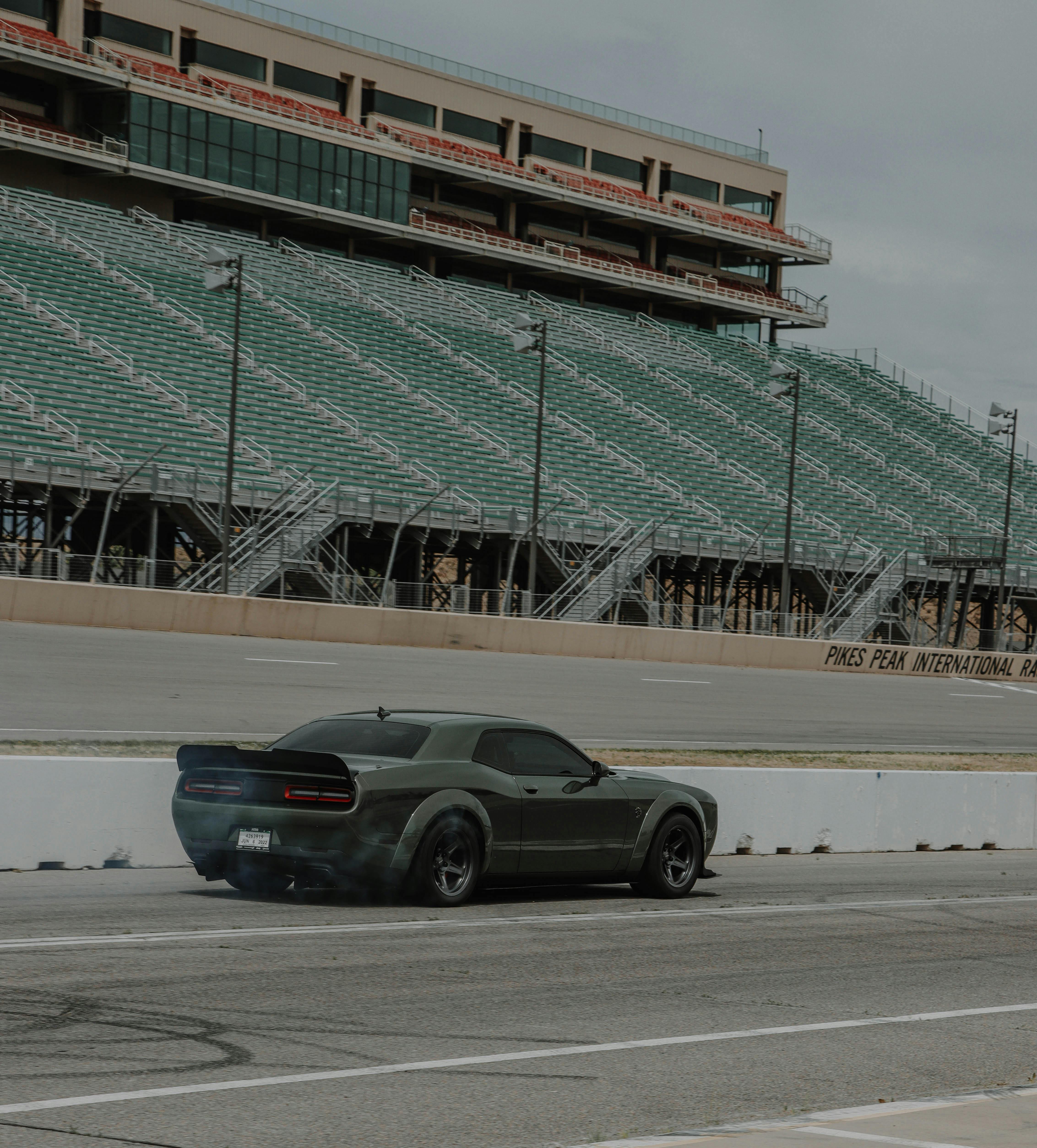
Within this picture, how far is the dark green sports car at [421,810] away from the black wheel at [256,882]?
0.6 inches

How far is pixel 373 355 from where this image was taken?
2089 inches

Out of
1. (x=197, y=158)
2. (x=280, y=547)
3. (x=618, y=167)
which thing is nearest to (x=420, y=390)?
(x=197, y=158)

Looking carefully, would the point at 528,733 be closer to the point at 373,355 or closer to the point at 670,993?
the point at 670,993

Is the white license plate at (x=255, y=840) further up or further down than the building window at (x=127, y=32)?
further down

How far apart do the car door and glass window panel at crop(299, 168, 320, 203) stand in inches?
2057

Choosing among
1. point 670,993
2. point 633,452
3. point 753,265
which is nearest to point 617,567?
point 633,452

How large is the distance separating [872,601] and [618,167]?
33.1m

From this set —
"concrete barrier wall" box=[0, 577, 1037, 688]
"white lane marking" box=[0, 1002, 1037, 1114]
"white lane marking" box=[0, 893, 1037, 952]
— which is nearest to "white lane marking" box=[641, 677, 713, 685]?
"concrete barrier wall" box=[0, 577, 1037, 688]

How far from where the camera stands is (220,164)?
58250mm

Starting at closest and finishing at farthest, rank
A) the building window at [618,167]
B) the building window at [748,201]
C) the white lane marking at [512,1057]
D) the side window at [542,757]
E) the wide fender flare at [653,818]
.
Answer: the white lane marking at [512,1057], the side window at [542,757], the wide fender flare at [653,818], the building window at [618,167], the building window at [748,201]

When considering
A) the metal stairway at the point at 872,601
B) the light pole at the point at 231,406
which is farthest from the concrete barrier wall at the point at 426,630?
the metal stairway at the point at 872,601

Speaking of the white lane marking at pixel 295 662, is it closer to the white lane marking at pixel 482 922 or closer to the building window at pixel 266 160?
the white lane marking at pixel 482 922

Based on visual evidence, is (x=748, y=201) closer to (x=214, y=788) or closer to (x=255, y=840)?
(x=214, y=788)

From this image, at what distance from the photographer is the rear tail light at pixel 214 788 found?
33.9ft
